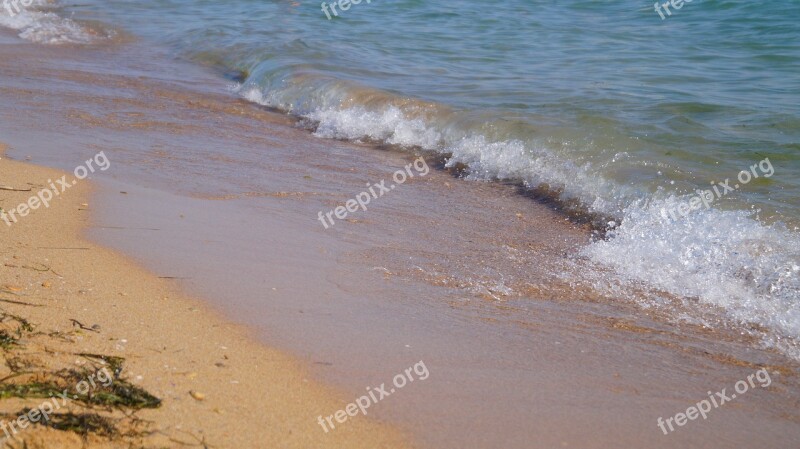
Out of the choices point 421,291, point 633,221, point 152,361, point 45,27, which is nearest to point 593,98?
point 633,221

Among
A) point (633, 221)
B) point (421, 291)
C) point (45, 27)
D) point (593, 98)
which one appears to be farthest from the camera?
point (45, 27)

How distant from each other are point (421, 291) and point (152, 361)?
1519mm

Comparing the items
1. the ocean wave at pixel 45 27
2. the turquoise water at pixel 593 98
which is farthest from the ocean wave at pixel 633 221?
the ocean wave at pixel 45 27

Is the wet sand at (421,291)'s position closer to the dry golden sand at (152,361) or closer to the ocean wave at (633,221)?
the dry golden sand at (152,361)

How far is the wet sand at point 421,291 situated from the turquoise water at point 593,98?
0.52 metres

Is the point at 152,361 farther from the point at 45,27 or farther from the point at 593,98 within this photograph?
the point at 45,27

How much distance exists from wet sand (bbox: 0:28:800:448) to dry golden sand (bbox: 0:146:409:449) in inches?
4.2

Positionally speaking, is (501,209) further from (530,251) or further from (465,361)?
(465,361)

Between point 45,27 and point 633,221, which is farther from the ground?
point 45,27

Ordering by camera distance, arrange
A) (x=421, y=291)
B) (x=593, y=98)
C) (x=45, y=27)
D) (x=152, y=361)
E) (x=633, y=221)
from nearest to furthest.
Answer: (x=152, y=361) → (x=421, y=291) → (x=633, y=221) → (x=593, y=98) → (x=45, y=27)

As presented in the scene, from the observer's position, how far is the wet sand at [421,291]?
10.2 feet

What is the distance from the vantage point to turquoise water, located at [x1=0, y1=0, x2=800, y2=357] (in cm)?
499

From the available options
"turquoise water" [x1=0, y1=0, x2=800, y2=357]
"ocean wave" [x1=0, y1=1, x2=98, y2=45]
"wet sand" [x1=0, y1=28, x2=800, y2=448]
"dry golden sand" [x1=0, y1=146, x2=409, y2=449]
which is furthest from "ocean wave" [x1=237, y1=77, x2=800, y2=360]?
"ocean wave" [x1=0, y1=1, x2=98, y2=45]

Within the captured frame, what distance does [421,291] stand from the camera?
4184 mm
